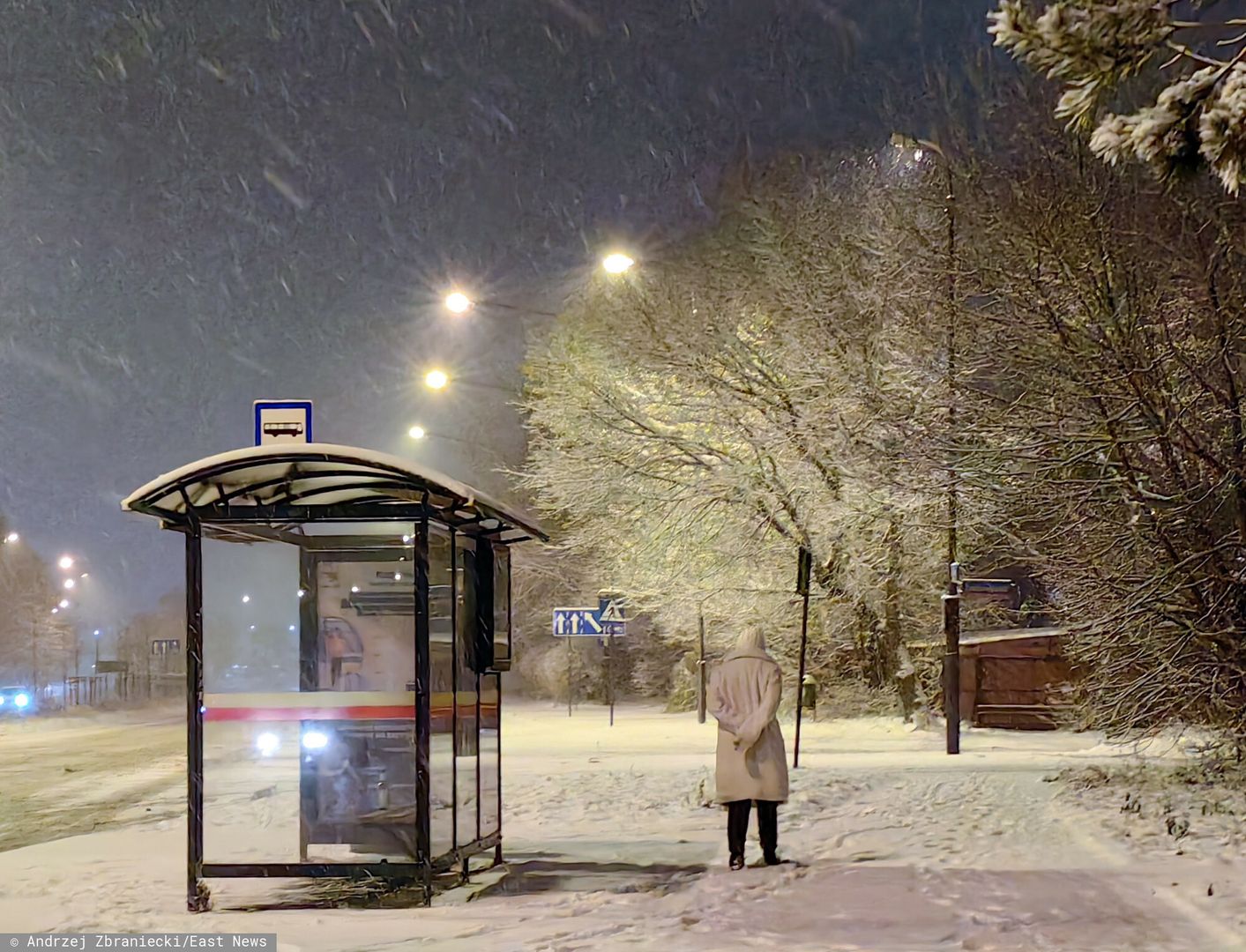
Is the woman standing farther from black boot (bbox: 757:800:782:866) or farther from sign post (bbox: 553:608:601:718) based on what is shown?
sign post (bbox: 553:608:601:718)

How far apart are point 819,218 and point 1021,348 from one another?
996 centimetres

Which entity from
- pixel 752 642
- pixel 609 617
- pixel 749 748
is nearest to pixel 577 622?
pixel 609 617

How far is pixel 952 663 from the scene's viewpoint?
17844 mm

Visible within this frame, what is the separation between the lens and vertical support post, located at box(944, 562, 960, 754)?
17.8m

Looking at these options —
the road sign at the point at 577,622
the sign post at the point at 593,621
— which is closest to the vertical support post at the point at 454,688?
the sign post at the point at 593,621

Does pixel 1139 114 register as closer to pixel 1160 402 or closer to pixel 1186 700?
pixel 1160 402

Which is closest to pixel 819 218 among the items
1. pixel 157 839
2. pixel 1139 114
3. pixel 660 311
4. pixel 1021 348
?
pixel 660 311

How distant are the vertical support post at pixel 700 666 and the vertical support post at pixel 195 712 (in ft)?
58.0

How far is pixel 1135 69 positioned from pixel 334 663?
6111 millimetres

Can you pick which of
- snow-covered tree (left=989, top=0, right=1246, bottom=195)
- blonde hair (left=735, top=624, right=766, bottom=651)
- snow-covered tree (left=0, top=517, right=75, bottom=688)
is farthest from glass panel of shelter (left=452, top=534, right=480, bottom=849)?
snow-covered tree (left=0, top=517, right=75, bottom=688)

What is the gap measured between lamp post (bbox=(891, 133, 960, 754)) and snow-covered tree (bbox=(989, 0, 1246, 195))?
254 inches

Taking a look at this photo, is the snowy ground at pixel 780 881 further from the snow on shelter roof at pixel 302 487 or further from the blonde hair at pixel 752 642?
the snow on shelter roof at pixel 302 487

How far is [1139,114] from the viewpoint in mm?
6480

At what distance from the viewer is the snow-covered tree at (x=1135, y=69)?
620 centimetres
